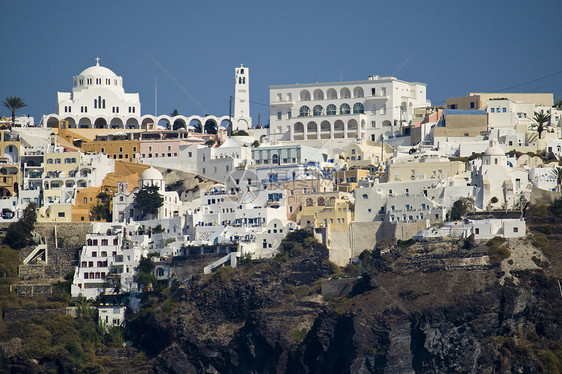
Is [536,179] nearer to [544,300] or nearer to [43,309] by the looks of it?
[544,300]

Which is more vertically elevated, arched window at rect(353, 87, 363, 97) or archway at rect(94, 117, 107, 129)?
arched window at rect(353, 87, 363, 97)

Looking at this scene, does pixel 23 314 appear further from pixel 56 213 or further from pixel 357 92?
pixel 357 92

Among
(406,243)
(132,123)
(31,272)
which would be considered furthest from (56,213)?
(406,243)

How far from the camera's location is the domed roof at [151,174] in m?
107

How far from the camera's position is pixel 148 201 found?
103 metres

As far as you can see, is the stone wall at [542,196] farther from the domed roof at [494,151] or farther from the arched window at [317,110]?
the arched window at [317,110]

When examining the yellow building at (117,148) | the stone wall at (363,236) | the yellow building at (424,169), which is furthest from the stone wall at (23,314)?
the yellow building at (424,169)

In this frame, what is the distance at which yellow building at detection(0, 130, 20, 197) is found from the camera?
109m

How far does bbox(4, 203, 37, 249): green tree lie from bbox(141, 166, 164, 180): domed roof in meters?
9.25

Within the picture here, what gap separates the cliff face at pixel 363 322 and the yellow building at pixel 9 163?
65.1 ft

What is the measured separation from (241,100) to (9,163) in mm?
26719

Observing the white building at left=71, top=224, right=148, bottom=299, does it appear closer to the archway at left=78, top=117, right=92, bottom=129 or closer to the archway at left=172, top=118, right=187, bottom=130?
the archway at left=78, top=117, right=92, bottom=129

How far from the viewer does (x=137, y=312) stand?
3767 inches

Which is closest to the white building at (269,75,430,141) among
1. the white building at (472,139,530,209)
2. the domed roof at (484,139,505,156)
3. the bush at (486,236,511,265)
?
the domed roof at (484,139,505,156)
